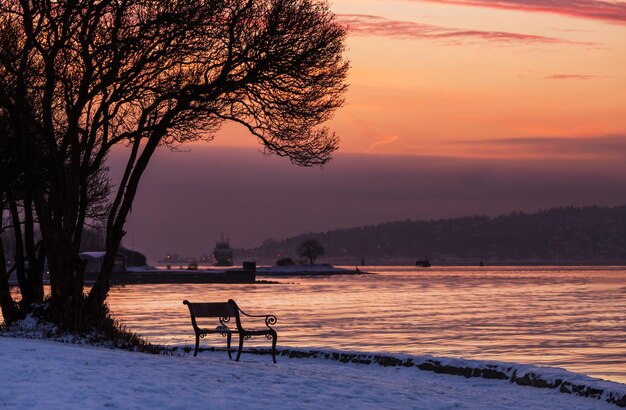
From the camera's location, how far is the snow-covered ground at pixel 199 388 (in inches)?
549

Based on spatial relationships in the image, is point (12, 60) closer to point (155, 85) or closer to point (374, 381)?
point (155, 85)

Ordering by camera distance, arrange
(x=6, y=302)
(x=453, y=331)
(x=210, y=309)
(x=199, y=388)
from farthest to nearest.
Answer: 1. (x=453, y=331)
2. (x=6, y=302)
3. (x=210, y=309)
4. (x=199, y=388)

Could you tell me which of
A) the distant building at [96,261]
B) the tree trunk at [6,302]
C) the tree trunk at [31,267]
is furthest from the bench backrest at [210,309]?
the distant building at [96,261]

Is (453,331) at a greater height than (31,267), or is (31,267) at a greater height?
(31,267)

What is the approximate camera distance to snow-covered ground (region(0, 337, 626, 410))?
45.8 ft

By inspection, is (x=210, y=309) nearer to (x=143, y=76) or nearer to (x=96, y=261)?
(x=143, y=76)

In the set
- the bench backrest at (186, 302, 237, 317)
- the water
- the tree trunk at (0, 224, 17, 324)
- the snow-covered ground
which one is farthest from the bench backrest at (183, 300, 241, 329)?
the water

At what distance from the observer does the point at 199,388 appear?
49.9ft

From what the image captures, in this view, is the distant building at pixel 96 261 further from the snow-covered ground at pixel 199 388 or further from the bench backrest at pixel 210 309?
the snow-covered ground at pixel 199 388

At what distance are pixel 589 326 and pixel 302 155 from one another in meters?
27.9

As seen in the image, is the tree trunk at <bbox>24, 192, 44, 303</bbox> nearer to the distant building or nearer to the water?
the water

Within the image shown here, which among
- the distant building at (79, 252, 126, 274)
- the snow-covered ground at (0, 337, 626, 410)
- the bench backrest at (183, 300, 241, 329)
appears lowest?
the snow-covered ground at (0, 337, 626, 410)

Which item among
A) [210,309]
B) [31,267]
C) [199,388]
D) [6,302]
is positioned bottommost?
[199,388]

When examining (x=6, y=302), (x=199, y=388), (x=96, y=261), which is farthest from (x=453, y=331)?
(x=96, y=261)
